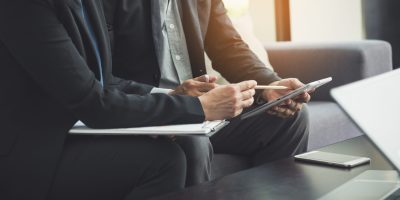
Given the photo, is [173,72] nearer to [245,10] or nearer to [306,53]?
[306,53]

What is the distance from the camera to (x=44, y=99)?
1.22 meters

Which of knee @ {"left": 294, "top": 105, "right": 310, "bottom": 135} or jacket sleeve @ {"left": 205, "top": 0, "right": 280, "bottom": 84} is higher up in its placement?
jacket sleeve @ {"left": 205, "top": 0, "right": 280, "bottom": 84}

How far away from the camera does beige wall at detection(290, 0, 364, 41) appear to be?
128 inches

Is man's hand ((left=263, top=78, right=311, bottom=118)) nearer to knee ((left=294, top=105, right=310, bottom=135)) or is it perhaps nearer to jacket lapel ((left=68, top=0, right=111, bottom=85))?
knee ((left=294, top=105, right=310, bottom=135))

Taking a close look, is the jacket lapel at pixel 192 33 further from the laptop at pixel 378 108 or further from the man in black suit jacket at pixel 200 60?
the laptop at pixel 378 108

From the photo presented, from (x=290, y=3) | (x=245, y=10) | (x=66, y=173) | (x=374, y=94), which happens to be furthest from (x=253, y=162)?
(x=290, y=3)

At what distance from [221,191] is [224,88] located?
12.4 inches

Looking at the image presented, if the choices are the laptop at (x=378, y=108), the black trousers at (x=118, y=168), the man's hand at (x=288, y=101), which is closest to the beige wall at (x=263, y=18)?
the man's hand at (x=288, y=101)

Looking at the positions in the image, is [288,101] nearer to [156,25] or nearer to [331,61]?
[156,25]

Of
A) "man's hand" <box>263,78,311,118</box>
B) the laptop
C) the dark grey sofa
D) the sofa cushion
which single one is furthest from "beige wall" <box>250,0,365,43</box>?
the laptop

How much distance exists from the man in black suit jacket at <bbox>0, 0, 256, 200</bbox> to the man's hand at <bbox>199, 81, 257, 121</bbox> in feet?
0.05

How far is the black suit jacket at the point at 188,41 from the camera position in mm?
1513

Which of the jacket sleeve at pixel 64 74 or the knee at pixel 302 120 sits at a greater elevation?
the jacket sleeve at pixel 64 74

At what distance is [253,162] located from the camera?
1.68 metres
